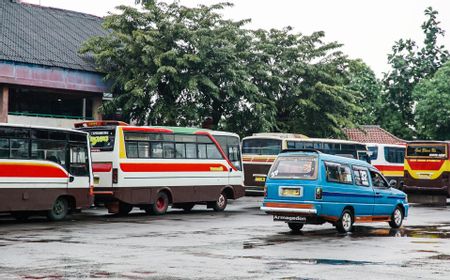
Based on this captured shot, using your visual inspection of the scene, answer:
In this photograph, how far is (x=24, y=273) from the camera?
11.4m

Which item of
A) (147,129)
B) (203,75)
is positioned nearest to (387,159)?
(203,75)

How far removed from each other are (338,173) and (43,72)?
70.0 ft

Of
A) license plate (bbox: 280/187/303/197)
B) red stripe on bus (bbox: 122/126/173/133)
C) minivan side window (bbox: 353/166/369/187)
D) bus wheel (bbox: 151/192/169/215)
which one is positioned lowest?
bus wheel (bbox: 151/192/169/215)

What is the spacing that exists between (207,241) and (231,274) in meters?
5.45

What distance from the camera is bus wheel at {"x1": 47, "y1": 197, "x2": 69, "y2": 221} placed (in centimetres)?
2330

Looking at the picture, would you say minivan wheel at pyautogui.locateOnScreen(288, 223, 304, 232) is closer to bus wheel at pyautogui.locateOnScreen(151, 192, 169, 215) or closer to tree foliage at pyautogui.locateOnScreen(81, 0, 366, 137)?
bus wheel at pyautogui.locateOnScreen(151, 192, 169, 215)

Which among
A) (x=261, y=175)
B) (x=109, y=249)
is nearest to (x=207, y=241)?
(x=109, y=249)

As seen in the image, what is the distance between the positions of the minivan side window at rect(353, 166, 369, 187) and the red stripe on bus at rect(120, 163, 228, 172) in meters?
7.94

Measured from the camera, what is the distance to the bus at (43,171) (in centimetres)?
2175

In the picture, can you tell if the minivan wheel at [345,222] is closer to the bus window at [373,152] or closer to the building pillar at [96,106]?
the building pillar at [96,106]

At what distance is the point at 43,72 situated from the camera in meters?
37.2

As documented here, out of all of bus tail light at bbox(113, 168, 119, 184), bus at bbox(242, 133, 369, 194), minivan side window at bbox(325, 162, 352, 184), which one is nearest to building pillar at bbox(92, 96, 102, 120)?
bus at bbox(242, 133, 369, 194)

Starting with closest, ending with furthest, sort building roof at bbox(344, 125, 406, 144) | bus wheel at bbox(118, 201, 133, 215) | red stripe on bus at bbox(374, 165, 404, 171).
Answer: bus wheel at bbox(118, 201, 133, 215) < red stripe on bus at bbox(374, 165, 404, 171) < building roof at bbox(344, 125, 406, 144)

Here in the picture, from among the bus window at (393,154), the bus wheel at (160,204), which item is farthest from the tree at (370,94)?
the bus wheel at (160,204)
